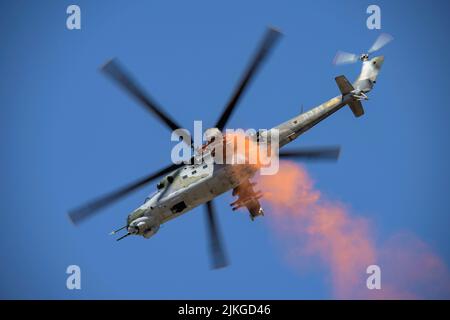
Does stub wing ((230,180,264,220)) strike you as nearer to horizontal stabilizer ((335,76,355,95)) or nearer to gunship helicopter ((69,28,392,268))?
gunship helicopter ((69,28,392,268))

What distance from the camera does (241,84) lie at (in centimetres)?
2362

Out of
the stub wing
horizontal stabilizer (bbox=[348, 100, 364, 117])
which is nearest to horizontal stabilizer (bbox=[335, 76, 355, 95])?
horizontal stabilizer (bbox=[348, 100, 364, 117])

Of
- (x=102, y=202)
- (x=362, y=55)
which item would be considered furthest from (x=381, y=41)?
(x=102, y=202)

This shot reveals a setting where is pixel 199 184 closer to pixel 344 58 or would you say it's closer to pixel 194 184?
pixel 194 184

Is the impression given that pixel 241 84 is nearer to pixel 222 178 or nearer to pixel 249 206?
pixel 222 178

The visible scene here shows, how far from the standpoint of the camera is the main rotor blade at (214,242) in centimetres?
2575

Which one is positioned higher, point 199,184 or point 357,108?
point 357,108

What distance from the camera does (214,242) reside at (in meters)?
25.9

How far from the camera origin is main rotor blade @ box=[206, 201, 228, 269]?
25.8 metres

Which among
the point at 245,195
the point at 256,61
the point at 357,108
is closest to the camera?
the point at 256,61

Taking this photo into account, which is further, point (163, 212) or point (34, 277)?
point (34, 277)
